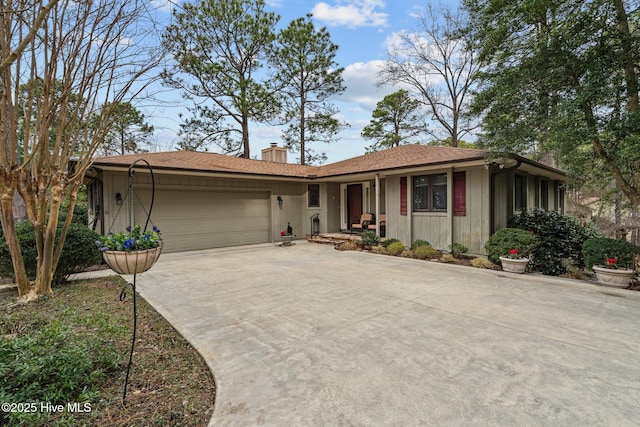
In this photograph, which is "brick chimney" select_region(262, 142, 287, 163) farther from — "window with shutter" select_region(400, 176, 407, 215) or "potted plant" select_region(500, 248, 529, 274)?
"potted plant" select_region(500, 248, 529, 274)

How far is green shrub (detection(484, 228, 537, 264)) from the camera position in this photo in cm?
650

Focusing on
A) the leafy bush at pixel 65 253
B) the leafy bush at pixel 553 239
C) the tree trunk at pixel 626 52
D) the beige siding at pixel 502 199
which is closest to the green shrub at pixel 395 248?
the beige siding at pixel 502 199

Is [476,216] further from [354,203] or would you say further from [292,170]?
[292,170]

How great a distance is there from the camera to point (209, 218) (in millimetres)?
10586

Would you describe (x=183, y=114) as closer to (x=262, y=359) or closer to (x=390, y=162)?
(x=390, y=162)

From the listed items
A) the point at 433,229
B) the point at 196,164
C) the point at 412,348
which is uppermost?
the point at 196,164

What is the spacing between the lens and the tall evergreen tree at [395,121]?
62.2 feet

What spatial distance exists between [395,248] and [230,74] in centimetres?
1415

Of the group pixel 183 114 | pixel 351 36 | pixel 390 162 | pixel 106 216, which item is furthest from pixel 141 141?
pixel 390 162

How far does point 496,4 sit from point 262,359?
7365 mm

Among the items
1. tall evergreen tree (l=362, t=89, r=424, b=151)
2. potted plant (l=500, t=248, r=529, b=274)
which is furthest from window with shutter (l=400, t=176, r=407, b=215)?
tall evergreen tree (l=362, t=89, r=424, b=151)

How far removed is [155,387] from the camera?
243cm

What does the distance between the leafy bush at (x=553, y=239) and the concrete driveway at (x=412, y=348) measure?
3.44ft

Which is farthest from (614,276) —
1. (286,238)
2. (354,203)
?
(286,238)
